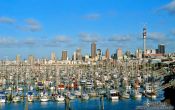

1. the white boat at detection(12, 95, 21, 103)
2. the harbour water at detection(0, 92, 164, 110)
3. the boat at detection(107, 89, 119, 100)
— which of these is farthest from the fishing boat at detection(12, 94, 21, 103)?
the boat at detection(107, 89, 119, 100)

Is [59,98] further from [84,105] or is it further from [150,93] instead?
[150,93]

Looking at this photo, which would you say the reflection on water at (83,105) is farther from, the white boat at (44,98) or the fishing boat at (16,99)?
the fishing boat at (16,99)

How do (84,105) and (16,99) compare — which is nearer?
(84,105)

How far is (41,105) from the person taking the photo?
41969 millimetres

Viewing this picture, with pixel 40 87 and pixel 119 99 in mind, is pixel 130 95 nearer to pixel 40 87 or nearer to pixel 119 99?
pixel 119 99

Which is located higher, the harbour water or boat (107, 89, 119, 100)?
boat (107, 89, 119, 100)

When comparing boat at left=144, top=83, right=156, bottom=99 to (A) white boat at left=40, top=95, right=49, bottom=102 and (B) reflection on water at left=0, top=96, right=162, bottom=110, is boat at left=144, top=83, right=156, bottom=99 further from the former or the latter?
(A) white boat at left=40, top=95, right=49, bottom=102

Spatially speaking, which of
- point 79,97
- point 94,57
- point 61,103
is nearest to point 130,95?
point 79,97

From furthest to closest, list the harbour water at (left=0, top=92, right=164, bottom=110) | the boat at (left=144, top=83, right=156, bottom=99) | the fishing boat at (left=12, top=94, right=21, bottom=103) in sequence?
the boat at (left=144, top=83, right=156, bottom=99) < the fishing boat at (left=12, top=94, right=21, bottom=103) < the harbour water at (left=0, top=92, right=164, bottom=110)

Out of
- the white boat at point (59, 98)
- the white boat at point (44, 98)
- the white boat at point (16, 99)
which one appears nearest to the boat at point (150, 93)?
the white boat at point (59, 98)

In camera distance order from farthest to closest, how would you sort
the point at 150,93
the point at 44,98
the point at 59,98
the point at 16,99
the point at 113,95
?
the point at 113,95 < the point at 150,93 < the point at 59,98 < the point at 44,98 < the point at 16,99

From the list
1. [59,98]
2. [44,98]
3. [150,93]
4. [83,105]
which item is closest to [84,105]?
[83,105]

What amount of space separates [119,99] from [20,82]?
23.9 m

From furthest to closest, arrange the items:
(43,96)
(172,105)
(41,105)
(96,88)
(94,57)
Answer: (94,57) → (96,88) → (43,96) → (41,105) → (172,105)
